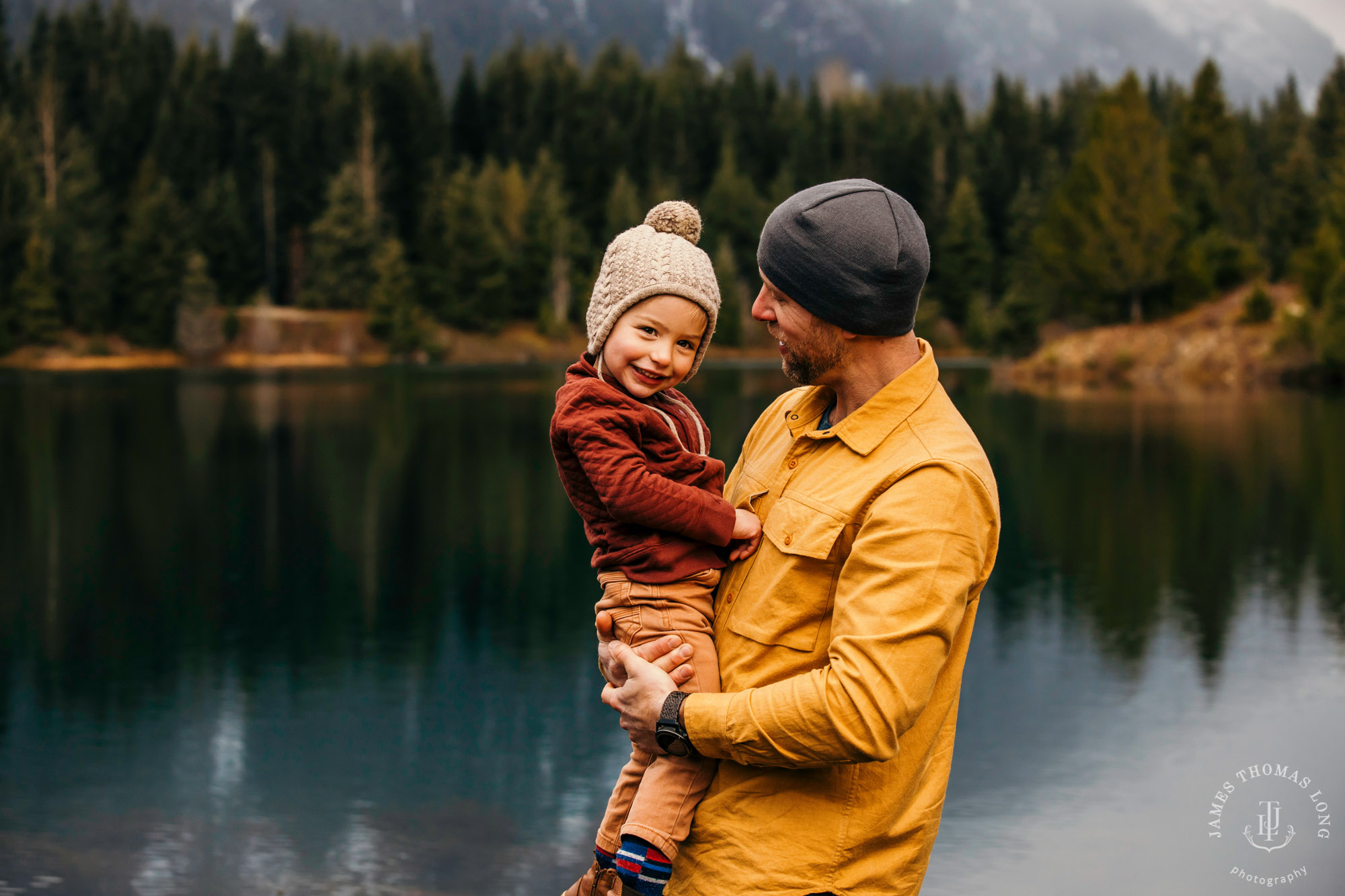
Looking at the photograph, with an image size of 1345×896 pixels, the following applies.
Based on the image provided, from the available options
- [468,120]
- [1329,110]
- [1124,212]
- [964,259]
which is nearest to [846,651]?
[1124,212]

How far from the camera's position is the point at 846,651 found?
234 cm

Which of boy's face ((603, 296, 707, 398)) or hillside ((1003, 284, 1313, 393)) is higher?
boy's face ((603, 296, 707, 398))

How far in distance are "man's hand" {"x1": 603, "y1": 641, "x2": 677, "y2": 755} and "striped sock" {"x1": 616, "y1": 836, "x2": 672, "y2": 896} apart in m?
0.19

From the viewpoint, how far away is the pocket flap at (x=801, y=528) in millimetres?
2479

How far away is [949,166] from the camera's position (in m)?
94.1

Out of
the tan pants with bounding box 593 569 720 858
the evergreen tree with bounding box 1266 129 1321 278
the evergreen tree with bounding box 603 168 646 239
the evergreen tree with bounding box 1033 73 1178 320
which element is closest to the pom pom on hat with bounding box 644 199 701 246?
the tan pants with bounding box 593 569 720 858

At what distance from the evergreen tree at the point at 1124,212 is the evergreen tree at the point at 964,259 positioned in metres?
21.7

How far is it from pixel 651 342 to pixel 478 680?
795 cm

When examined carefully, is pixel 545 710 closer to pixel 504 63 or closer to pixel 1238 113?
pixel 504 63

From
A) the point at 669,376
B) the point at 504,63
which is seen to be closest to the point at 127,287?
the point at 504,63

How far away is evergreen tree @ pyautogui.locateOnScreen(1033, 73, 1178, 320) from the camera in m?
56.7

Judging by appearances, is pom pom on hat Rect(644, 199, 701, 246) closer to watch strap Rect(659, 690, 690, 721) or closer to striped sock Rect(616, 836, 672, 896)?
watch strap Rect(659, 690, 690, 721)

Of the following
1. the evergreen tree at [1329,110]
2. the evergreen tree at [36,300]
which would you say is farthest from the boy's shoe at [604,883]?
the evergreen tree at [1329,110]
